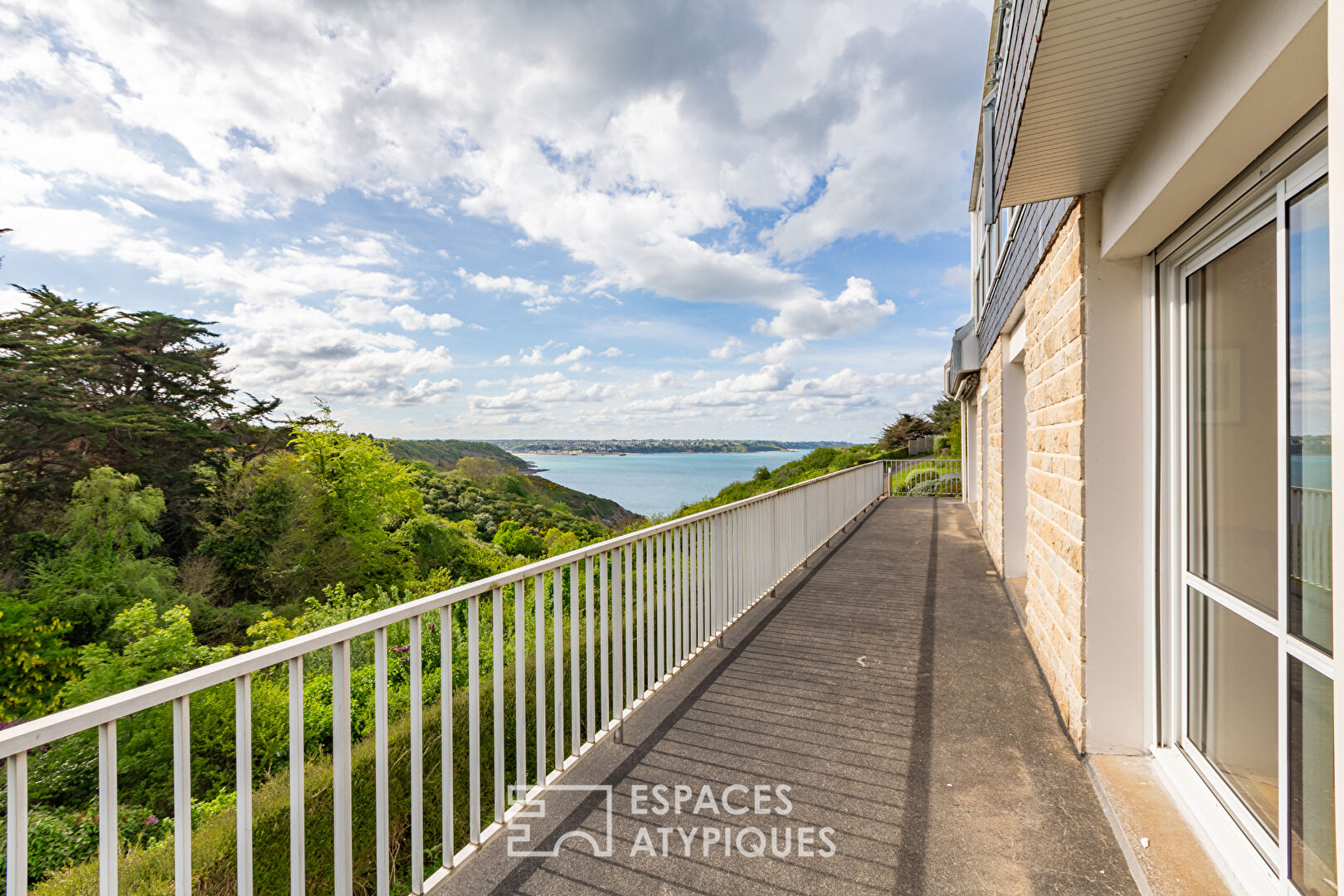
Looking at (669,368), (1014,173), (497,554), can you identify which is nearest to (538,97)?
(1014,173)

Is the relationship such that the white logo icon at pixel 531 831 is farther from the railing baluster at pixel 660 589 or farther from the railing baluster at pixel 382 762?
the railing baluster at pixel 660 589

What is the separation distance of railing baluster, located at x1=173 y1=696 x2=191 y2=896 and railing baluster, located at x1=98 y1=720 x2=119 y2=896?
3.5 inches

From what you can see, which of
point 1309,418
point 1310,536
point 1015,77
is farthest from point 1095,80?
point 1310,536

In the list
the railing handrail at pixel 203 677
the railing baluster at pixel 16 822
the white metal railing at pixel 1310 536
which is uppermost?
the white metal railing at pixel 1310 536

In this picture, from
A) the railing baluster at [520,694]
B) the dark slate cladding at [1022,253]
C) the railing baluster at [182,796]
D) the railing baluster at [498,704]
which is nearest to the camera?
the railing baluster at [182,796]

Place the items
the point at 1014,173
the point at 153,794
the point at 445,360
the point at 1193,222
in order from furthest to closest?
the point at 445,360, the point at 153,794, the point at 1014,173, the point at 1193,222

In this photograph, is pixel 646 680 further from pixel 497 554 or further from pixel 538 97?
pixel 497 554

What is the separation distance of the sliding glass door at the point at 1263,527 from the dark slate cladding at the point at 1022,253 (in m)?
0.95

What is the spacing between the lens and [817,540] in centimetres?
671

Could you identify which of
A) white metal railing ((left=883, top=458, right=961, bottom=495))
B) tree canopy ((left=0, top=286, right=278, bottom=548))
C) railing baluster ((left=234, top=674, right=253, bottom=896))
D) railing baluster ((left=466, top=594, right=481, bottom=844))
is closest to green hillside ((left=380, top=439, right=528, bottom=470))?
tree canopy ((left=0, top=286, right=278, bottom=548))

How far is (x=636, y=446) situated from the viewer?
6206 cm

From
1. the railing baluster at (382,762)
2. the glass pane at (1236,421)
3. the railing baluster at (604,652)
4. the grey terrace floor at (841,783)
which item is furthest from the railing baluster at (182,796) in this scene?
the glass pane at (1236,421)

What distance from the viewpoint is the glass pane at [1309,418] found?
1318 millimetres

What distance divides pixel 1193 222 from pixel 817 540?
512 cm
